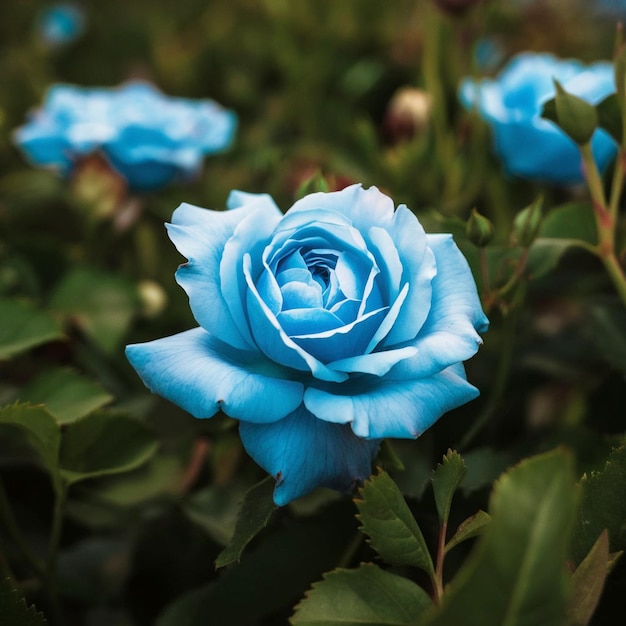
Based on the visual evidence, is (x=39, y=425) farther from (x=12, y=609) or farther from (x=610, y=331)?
(x=610, y=331)

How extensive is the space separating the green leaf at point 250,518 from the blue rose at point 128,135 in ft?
1.30

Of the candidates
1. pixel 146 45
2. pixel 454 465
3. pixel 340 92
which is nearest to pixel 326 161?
pixel 340 92

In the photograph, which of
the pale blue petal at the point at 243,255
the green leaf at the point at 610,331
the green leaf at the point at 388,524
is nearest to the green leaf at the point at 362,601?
the green leaf at the point at 388,524

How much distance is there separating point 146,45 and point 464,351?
1121 mm

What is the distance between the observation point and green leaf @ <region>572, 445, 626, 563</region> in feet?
0.99

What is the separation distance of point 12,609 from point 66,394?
0.14 m

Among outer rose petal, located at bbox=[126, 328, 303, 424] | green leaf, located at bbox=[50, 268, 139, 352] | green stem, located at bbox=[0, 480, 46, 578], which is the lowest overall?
green stem, located at bbox=[0, 480, 46, 578]

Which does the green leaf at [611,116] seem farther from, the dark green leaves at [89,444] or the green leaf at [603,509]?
the dark green leaves at [89,444]

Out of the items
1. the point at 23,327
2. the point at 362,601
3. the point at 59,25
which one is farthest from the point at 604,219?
the point at 59,25

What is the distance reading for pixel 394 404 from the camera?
0.94ft

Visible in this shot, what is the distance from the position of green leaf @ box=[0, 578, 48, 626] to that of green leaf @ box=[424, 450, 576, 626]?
19 centimetres

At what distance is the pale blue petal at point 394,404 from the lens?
0.91 ft

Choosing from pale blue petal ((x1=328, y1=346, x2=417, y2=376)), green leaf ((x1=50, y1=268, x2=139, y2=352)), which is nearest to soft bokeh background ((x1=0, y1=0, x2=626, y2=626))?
green leaf ((x1=50, y1=268, x2=139, y2=352))

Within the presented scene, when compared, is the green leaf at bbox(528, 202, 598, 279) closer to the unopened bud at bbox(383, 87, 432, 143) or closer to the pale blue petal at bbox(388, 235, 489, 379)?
the pale blue petal at bbox(388, 235, 489, 379)
